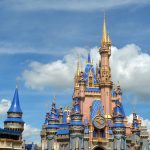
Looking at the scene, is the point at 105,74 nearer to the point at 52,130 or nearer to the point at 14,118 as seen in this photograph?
the point at 52,130

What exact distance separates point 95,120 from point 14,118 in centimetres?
2149

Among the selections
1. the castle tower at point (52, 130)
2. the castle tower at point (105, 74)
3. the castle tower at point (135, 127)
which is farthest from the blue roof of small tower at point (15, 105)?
the castle tower at point (135, 127)

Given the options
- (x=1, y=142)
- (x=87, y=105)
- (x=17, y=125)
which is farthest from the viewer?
(x=87, y=105)

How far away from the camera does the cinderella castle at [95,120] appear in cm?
10038

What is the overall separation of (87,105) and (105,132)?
1060 cm

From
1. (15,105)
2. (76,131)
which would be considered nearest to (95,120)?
(76,131)

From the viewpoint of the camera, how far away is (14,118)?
94000mm

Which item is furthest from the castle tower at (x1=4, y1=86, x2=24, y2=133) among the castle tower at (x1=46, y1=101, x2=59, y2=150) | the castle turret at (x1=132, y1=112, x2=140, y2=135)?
the castle turret at (x1=132, y1=112, x2=140, y2=135)

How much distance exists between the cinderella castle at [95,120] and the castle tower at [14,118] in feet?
43.0

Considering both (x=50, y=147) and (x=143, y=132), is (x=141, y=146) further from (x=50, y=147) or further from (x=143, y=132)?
(x=50, y=147)

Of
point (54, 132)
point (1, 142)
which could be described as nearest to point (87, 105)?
point (54, 132)

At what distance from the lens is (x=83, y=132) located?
99812 mm

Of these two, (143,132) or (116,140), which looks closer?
(116,140)

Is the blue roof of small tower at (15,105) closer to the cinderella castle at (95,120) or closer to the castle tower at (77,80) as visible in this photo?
the cinderella castle at (95,120)
